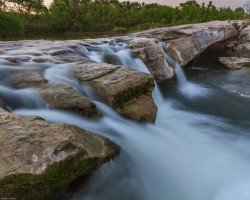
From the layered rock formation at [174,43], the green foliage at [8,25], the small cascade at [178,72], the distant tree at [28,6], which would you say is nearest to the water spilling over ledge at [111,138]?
the layered rock formation at [174,43]

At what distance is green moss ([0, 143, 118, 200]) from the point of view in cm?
281

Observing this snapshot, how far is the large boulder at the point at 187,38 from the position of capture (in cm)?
1331

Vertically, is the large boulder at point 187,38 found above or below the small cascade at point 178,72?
above

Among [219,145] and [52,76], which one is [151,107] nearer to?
[219,145]

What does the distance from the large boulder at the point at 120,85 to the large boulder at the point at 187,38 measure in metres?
7.32

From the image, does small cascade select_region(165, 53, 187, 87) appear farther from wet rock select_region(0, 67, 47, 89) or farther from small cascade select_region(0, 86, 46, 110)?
small cascade select_region(0, 86, 46, 110)

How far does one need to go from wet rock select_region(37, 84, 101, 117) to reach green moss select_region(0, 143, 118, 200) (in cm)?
146

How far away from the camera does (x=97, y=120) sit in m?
5.04

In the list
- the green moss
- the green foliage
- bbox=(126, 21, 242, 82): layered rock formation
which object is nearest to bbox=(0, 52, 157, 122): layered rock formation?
the green moss

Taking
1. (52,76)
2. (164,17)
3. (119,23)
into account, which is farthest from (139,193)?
(164,17)

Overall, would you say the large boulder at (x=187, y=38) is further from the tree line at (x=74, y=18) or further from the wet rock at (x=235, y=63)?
the tree line at (x=74, y=18)

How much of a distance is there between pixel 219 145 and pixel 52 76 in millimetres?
4004

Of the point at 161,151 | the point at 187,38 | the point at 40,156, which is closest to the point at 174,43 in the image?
the point at 187,38

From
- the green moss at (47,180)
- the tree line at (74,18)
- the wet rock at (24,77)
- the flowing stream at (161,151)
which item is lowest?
the tree line at (74,18)
